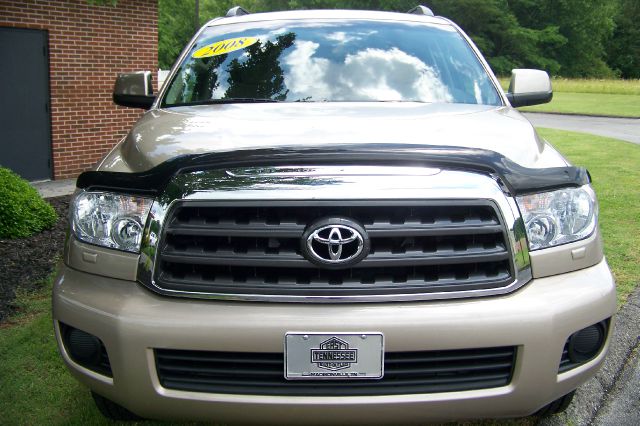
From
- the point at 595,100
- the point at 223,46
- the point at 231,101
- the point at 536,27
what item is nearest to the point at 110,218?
the point at 231,101

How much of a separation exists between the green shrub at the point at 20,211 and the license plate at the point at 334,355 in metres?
4.90

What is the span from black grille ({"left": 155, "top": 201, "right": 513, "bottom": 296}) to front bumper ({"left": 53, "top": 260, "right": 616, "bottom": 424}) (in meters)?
0.07

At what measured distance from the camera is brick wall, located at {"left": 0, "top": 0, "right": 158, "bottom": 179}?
9383 millimetres

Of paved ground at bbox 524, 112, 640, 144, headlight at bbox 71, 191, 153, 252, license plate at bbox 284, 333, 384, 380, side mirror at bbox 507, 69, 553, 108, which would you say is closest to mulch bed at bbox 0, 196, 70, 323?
headlight at bbox 71, 191, 153, 252

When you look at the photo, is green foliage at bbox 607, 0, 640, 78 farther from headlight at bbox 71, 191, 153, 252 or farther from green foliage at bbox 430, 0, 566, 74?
headlight at bbox 71, 191, 153, 252

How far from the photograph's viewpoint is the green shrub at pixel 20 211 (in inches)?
243

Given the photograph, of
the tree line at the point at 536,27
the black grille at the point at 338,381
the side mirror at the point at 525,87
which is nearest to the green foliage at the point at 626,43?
the tree line at the point at 536,27

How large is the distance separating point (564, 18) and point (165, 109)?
221 feet

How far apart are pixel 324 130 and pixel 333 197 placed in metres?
0.45

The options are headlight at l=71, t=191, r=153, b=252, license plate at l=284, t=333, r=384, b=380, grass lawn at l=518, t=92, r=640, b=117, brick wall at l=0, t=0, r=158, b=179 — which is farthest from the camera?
grass lawn at l=518, t=92, r=640, b=117

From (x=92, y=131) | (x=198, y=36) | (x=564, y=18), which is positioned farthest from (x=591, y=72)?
(x=198, y=36)

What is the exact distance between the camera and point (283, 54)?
3674 mm

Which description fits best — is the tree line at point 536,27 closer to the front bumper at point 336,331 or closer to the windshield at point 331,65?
the windshield at point 331,65

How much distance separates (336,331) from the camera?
2.09 meters
